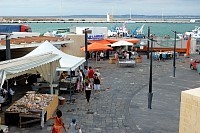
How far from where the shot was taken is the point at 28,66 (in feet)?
39.8

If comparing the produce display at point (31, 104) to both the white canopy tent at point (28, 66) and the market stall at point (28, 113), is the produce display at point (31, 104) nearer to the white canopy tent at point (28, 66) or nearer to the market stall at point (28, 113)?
the market stall at point (28, 113)

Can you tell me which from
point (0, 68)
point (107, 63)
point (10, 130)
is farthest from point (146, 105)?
point (107, 63)

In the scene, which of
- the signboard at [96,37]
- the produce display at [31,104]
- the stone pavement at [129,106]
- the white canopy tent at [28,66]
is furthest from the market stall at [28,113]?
the signboard at [96,37]

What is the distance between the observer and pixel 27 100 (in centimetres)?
1365

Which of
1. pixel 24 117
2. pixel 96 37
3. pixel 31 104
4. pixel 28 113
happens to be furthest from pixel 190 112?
pixel 96 37

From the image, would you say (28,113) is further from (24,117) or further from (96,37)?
(96,37)

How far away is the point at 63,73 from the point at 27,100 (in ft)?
19.4

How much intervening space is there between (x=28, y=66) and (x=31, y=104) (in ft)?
5.29

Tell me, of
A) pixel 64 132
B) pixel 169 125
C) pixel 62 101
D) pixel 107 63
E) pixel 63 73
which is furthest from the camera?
pixel 107 63

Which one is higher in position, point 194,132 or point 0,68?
point 0,68

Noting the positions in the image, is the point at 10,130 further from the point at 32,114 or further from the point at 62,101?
the point at 62,101

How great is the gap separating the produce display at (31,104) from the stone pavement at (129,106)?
60cm

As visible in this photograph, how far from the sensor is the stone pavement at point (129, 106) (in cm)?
1249

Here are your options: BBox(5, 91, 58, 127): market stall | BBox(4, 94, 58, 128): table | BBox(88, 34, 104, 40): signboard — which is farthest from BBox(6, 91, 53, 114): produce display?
BBox(88, 34, 104, 40): signboard
